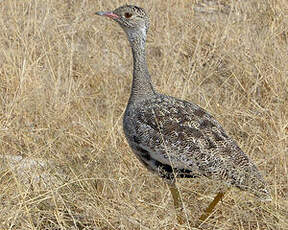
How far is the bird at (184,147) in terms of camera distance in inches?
140

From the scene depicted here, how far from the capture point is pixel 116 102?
5.29m

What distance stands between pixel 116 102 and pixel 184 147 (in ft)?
5.72

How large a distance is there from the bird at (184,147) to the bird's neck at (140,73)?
0.27ft

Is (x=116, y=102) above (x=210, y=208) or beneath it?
beneath

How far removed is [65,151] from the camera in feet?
14.8

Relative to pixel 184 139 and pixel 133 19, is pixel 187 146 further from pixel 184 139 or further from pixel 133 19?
pixel 133 19

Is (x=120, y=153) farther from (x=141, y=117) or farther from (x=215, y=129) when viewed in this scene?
(x=215, y=129)

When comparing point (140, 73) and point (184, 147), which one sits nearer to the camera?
point (184, 147)

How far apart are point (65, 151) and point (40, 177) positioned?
69 cm

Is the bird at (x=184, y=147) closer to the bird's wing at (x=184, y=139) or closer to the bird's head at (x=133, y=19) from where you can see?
the bird's wing at (x=184, y=139)

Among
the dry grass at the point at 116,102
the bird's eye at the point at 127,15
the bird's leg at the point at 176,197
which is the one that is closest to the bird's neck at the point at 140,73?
the bird's eye at the point at 127,15

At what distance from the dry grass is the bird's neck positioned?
43cm

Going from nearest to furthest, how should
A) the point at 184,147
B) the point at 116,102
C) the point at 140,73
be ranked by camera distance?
the point at 184,147 < the point at 140,73 < the point at 116,102

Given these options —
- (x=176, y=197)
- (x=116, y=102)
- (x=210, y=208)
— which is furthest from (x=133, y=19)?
(x=210, y=208)
